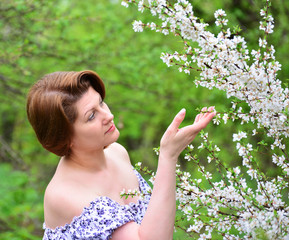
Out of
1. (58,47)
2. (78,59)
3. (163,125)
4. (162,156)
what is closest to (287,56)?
(78,59)

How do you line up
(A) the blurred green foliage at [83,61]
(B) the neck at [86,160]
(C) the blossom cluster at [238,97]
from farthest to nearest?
(A) the blurred green foliage at [83,61]
(B) the neck at [86,160]
(C) the blossom cluster at [238,97]

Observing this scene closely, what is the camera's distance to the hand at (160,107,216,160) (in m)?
1.75

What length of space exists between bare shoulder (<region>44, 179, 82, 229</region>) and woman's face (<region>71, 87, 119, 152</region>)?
226mm

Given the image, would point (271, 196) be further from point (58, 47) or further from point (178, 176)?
point (58, 47)

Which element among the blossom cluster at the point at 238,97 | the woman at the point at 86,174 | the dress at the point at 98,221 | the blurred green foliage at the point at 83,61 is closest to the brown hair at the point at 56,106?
the woman at the point at 86,174

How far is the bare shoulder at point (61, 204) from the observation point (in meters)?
1.98

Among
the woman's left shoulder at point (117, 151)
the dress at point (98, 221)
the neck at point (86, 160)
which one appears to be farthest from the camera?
the woman's left shoulder at point (117, 151)

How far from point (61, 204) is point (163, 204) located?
1.66ft

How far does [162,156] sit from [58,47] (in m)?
4.71

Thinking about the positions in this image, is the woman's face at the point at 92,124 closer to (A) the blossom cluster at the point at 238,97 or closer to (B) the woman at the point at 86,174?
(B) the woman at the point at 86,174

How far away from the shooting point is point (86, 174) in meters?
2.13

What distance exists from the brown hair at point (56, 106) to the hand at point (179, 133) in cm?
49

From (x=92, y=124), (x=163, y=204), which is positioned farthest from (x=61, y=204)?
(x=163, y=204)

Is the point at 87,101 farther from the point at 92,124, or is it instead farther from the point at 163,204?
the point at 163,204
